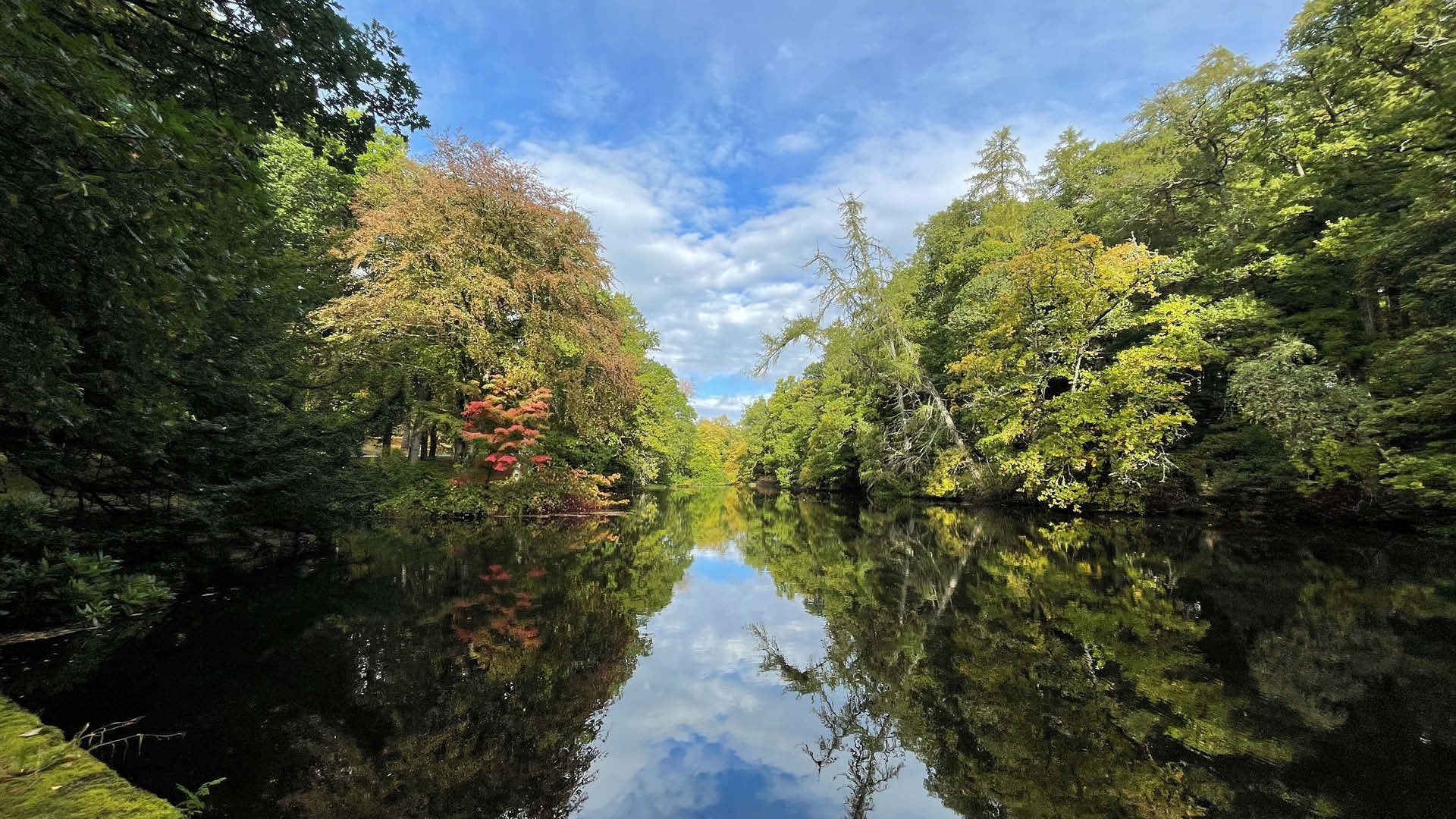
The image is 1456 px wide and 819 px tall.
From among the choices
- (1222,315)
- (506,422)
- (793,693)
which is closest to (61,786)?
(793,693)

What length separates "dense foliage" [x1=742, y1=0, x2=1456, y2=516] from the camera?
9.49 metres

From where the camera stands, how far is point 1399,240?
8906mm

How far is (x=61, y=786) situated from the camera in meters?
1.65

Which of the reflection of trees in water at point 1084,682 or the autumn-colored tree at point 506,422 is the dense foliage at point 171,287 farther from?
the reflection of trees in water at point 1084,682

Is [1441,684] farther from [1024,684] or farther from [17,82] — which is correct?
[17,82]

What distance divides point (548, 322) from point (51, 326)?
469 inches

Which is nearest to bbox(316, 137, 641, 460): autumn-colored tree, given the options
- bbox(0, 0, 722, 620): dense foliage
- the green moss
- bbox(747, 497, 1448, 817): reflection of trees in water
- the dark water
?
bbox(0, 0, 722, 620): dense foliage

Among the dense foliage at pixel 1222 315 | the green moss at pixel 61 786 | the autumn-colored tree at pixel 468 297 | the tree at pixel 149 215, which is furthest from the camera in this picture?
the autumn-colored tree at pixel 468 297

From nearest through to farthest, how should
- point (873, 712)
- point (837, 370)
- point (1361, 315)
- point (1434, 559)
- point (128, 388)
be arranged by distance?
1. point (873, 712)
2. point (128, 388)
3. point (1434, 559)
4. point (1361, 315)
5. point (837, 370)

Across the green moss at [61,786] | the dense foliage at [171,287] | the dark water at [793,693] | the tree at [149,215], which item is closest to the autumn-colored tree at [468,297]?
the dense foliage at [171,287]

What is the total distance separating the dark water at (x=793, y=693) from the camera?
2.71 metres

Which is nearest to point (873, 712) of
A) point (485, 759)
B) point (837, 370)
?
point (485, 759)

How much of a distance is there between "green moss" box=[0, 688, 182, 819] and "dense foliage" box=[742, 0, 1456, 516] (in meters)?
13.9

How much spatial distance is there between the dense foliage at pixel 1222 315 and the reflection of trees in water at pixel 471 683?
12293 mm
